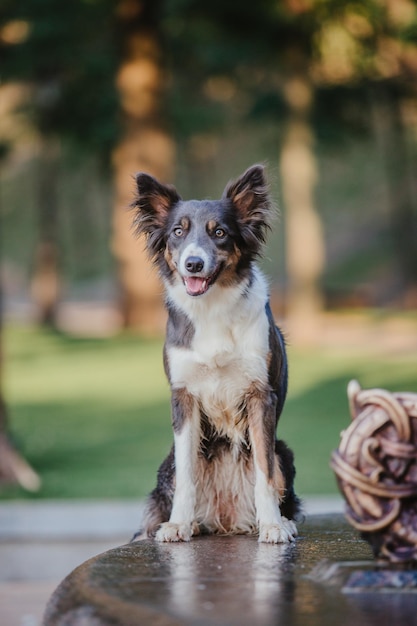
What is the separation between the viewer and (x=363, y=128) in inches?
823

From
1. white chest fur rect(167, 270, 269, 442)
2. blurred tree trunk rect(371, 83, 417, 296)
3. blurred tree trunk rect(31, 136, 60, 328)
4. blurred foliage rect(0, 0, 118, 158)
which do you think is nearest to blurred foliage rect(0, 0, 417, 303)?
blurred foliage rect(0, 0, 118, 158)

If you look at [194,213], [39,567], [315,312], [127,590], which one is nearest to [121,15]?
[315,312]

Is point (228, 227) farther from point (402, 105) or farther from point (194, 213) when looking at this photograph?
point (402, 105)

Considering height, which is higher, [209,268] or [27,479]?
[209,268]

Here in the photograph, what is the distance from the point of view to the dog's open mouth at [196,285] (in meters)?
3.94

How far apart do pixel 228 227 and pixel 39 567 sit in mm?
4584

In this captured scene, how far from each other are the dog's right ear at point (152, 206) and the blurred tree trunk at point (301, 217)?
571 inches

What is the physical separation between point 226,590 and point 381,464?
0.55 m

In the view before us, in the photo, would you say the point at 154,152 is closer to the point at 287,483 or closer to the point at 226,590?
the point at 287,483

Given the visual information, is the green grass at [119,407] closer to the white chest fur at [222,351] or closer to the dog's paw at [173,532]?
the dog's paw at [173,532]

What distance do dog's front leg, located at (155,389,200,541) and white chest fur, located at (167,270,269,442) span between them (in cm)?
6

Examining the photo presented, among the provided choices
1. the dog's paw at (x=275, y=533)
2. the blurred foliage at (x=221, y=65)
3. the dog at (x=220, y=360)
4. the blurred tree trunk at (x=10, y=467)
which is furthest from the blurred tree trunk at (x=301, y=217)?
the dog's paw at (x=275, y=533)

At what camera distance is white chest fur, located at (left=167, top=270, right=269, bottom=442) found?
4031 mm

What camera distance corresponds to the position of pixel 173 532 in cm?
405
